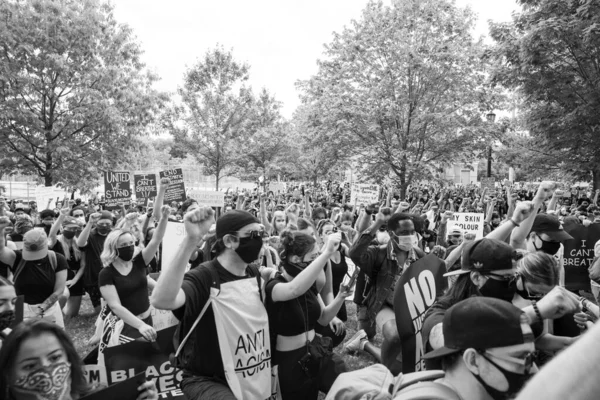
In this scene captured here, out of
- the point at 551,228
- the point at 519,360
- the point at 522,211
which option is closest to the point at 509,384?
the point at 519,360

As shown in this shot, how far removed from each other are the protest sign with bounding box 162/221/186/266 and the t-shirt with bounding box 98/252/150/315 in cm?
128

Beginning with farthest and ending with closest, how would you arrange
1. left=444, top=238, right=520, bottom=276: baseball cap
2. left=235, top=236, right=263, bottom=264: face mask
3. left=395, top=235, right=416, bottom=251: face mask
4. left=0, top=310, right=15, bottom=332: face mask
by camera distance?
left=395, top=235, right=416, bottom=251: face mask
left=235, top=236, right=263, bottom=264: face mask
left=444, top=238, right=520, bottom=276: baseball cap
left=0, top=310, right=15, bottom=332: face mask

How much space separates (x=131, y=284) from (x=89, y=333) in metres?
3.14

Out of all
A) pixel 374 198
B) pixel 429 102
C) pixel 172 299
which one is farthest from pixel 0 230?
pixel 429 102

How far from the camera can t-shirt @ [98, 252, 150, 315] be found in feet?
15.0

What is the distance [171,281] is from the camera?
251 centimetres

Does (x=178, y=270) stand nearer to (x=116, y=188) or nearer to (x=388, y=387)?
(x=388, y=387)

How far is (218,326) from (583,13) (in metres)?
11.7

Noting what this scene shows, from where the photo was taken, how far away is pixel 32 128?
1582 cm

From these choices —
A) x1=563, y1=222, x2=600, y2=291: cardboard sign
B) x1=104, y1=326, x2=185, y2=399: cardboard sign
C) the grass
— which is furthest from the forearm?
x1=563, y1=222, x2=600, y2=291: cardboard sign

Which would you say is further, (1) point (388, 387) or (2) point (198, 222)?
(2) point (198, 222)

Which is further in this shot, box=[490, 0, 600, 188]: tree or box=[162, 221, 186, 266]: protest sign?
box=[490, 0, 600, 188]: tree

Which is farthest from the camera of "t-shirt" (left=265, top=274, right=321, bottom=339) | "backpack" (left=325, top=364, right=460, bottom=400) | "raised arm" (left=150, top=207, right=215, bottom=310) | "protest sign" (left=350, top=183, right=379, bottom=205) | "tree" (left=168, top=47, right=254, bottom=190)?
"tree" (left=168, top=47, right=254, bottom=190)

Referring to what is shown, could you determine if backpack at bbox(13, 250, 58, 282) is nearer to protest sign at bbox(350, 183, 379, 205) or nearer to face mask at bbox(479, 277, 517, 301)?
face mask at bbox(479, 277, 517, 301)
